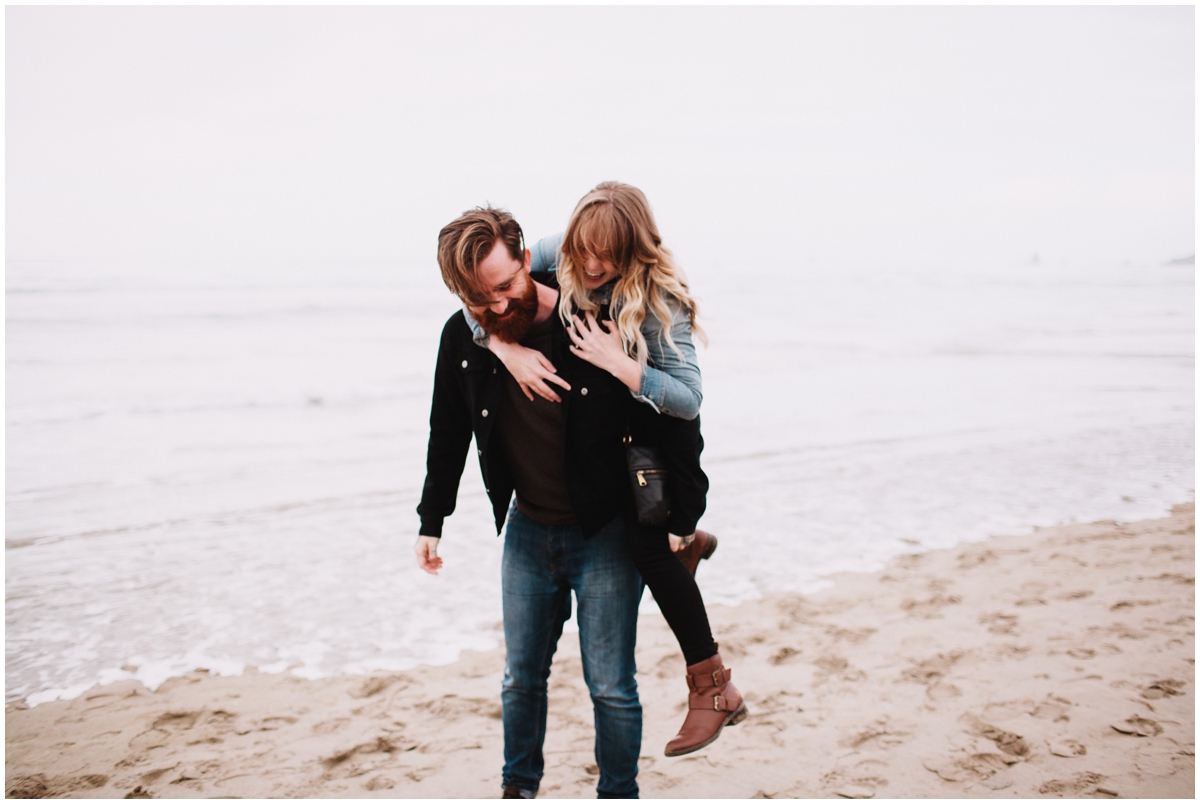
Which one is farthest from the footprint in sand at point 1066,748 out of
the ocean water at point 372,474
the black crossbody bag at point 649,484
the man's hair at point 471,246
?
the man's hair at point 471,246

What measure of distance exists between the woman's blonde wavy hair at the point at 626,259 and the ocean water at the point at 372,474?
275 centimetres

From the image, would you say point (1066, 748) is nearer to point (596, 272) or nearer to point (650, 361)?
point (650, 361)

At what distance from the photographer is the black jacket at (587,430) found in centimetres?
246

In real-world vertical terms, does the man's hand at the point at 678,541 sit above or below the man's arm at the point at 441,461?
below

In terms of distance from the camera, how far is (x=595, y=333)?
7.73 ft

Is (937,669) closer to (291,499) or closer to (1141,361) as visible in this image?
(291,499)

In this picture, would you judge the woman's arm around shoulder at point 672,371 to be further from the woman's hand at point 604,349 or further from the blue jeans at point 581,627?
the blue jeans at point 581,627

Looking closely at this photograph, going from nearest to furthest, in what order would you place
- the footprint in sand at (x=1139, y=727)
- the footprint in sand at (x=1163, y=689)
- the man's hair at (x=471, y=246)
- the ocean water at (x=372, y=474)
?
the man's hair at (x=471, y=246) → the footprint in sand at (x=1139, y=727) → the footprint in sand at (x=1163, y=689) → the ocean water at (x=372, y=474)

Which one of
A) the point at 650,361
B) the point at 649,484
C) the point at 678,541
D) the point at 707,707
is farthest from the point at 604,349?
the point at 707,707

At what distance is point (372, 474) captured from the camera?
7922 mm

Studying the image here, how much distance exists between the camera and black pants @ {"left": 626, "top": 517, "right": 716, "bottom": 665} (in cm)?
255

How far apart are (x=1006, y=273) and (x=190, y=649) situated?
1974 inches

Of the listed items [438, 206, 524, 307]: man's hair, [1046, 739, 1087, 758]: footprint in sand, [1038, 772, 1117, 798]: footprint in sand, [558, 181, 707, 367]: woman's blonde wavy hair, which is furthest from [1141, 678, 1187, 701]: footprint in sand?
[438, 206, 524, 307]: man's hair

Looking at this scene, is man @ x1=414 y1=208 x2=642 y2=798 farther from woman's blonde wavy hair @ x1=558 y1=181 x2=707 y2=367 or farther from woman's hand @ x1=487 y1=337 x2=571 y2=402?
woman's blonde wavy hair @ x1=558 y1=181 x2=707 y2=367
